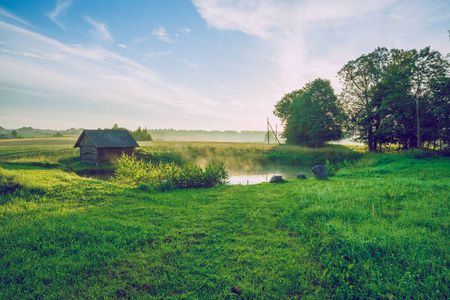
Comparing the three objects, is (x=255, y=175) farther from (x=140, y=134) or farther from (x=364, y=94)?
(x=140, y=134)

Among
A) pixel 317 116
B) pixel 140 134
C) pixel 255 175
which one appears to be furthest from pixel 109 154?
pixel 140 134

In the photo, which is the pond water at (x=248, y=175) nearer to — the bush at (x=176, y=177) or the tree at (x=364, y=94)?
the bush at (x=176, y=177)

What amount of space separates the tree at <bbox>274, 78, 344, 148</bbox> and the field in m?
29.5

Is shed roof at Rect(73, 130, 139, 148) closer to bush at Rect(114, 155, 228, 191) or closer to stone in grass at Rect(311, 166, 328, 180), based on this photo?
bush at Rect(114, 155, 228, 191)

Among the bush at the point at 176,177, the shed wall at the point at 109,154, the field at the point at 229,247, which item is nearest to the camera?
the field at the point at 229,247

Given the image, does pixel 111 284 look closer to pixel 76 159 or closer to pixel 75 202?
pixel 75 202

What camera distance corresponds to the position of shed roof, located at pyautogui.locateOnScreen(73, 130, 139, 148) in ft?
84.3

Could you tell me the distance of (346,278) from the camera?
3408 mm

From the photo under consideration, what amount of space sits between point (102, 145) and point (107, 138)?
1.82 metres

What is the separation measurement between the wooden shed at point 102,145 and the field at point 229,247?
18732mm

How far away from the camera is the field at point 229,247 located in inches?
129

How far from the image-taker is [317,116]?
36438mm

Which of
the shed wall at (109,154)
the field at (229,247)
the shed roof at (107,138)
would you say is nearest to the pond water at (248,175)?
the shed wall at (109,154)

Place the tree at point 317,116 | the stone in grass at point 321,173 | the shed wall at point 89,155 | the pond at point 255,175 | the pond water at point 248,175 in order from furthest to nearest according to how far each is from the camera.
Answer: the tree at point 317,116 → the shed wall at point 89,155 → the pond water at point 248,175 → the pond at point 255,175 → the stone in grass at point 321,173
